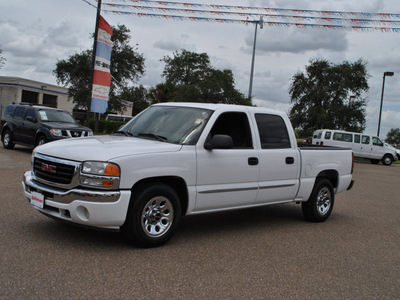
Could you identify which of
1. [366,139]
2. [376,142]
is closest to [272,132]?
[366,139]

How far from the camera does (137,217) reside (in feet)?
15.7

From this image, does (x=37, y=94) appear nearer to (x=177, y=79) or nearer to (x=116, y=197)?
(x=177, y=79)

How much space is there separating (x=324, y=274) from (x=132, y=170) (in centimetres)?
233

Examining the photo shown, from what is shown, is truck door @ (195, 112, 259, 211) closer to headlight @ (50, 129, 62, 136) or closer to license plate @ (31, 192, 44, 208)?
license plate @ (31, 192, 44, 208)

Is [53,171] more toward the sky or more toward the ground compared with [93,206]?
more toward the sky

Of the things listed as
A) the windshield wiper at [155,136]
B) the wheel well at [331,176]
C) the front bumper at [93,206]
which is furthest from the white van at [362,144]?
the front bumper at [93,206]

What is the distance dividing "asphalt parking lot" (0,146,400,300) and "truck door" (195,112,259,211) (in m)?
0.55

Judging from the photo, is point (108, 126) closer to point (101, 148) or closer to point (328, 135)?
point (328, 135)

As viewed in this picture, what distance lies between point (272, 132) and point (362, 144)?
24.0 meters

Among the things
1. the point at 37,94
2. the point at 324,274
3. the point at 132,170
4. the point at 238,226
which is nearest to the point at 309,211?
the point at 238,226

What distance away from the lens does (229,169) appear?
5664mm

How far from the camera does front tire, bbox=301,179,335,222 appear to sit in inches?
283

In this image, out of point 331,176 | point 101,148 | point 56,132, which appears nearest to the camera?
point 101,148

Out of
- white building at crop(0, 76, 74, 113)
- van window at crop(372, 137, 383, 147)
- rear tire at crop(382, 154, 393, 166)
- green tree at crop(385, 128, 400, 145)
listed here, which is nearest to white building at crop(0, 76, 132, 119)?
white building at crop(0, 76, 74, 113)
